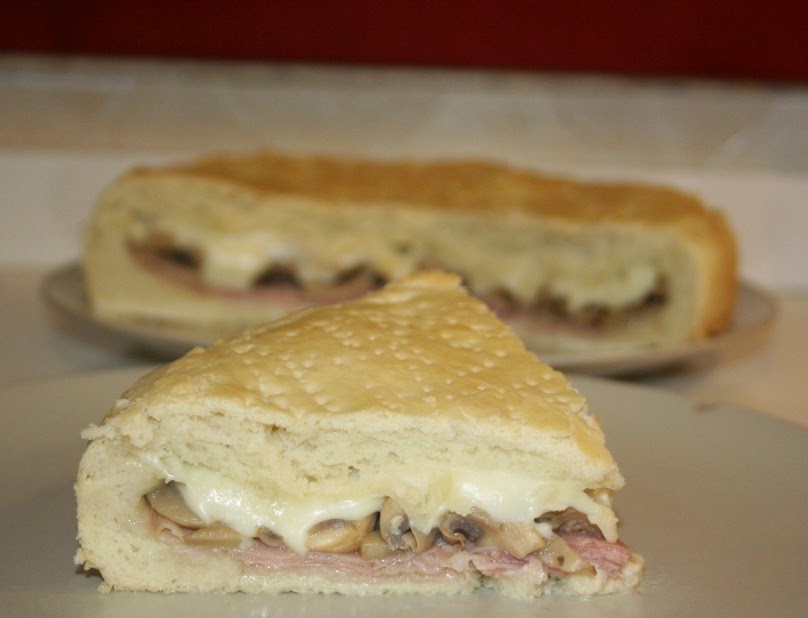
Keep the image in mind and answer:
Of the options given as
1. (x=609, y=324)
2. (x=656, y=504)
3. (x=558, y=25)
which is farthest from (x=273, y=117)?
(x=656, y=504)

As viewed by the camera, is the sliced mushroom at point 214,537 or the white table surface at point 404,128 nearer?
the sliced mushroom at point 214,537

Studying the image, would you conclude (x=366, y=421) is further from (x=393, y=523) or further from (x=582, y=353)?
(x=582, y=353)

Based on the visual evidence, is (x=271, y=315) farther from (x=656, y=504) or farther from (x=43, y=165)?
(x=656, y=504)

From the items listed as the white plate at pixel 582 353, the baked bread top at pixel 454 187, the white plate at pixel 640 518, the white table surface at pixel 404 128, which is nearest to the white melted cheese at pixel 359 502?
the white plate at pixel 640 518

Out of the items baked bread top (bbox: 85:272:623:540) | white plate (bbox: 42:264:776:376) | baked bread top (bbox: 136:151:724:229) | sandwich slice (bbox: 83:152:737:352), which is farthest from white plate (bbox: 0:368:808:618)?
baked bread top (bbox: 136:151:724:229)

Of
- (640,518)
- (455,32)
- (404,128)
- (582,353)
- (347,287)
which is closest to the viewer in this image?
(640,518)

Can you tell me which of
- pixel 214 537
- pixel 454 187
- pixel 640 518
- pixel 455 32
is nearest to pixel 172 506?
pixel 214 537

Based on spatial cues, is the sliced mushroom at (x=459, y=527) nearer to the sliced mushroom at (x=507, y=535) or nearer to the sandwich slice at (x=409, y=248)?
the sliced mushroom at (x=507, y=535)
